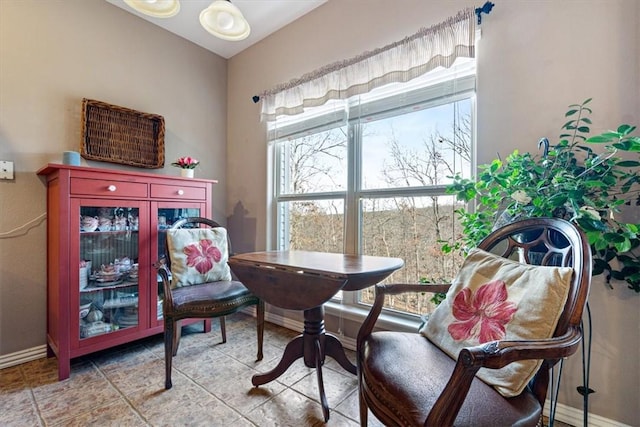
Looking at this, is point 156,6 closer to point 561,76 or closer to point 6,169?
point 6,169

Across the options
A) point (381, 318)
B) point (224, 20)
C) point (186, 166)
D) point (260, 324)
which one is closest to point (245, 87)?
point (186, 166)

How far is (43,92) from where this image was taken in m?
2.03

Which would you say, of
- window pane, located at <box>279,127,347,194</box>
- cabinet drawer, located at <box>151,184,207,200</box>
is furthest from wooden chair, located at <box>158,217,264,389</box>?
window pane, located at <box>279,127,347,194</box>

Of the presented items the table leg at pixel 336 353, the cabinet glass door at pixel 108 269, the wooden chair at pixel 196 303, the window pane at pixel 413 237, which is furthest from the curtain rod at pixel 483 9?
the cabinet glass door at pixel 108 269

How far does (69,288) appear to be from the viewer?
1.75 metres

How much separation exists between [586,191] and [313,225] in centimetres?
179

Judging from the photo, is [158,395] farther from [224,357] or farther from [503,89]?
[503,89]

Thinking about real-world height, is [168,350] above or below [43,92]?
below

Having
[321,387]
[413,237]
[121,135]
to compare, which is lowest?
[321,387]

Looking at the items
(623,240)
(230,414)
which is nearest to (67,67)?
(230,414)

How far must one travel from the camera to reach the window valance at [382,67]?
5.48ft

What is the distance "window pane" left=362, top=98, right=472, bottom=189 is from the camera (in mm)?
1823

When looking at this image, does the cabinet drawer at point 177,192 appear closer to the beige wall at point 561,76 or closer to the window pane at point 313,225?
the window pane at point 313,225

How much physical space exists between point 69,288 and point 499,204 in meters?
2.47
